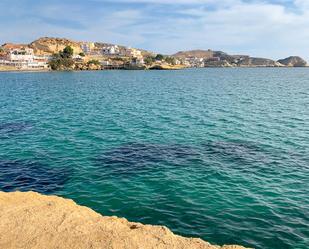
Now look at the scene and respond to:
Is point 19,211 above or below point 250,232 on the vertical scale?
above

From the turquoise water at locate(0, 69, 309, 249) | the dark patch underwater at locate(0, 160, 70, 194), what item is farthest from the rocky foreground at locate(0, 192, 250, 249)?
the dark patch underwater at locate(0, 160, 70, 194)

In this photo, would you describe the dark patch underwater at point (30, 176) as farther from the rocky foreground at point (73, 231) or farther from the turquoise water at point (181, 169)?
the rocky foreground at point (73, 231)

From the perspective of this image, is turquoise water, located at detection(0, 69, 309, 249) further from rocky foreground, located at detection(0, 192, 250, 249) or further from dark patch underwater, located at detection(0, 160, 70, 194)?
rocky foreground, located at detection(0, 192, 250, 249)

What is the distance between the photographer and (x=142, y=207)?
2159cm

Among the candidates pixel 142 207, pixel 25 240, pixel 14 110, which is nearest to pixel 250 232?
pixel 142 207

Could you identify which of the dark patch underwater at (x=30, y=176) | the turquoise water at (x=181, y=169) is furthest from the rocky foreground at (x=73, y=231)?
the dark patch underwater at (x=30, y=176)

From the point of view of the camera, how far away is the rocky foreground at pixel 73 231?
13.3m

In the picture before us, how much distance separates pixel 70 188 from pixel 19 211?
869 centimetres

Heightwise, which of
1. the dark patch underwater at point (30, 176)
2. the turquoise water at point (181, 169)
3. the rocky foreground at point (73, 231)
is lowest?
the dark patch underwater at point (30, 176)

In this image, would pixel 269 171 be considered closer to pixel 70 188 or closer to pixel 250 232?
pixel 250 232

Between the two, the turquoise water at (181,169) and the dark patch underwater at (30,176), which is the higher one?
the turquoise water at (181,169)

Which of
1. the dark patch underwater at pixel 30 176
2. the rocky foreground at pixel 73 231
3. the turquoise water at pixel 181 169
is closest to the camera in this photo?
the rocky foreground at pixel 73 231

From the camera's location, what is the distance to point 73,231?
14.2 metres

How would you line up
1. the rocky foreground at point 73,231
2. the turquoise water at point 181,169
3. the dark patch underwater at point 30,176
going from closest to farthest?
the rocky foreground at point 73,231
the turquoise water at point 181,169
the dark patch underwater at point 30,176
